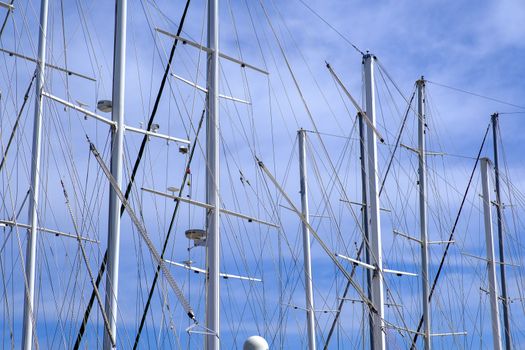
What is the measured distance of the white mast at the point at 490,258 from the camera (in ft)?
148

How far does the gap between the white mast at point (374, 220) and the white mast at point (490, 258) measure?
12797 millimetres

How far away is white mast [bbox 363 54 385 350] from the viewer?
106ft

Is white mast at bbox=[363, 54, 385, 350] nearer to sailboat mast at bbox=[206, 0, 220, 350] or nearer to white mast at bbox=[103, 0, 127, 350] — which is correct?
sailboat mast at bbox=[206, 0, 220, 350]

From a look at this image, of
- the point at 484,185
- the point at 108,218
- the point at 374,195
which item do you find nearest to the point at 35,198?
the point at 108,218

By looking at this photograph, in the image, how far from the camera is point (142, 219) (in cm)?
2633

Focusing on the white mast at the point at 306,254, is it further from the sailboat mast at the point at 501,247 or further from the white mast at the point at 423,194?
the sailboat mast at the point at 501,247

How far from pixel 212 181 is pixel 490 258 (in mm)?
21960

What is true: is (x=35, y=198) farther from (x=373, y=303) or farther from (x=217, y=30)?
(x=373, y=303)

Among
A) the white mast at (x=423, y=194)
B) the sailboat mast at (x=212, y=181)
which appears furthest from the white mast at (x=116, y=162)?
the white mast at (x=423, y=194)

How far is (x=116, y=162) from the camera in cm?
2447

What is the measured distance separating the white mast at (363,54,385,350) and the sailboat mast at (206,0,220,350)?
6.28 meters

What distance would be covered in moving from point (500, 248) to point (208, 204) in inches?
937

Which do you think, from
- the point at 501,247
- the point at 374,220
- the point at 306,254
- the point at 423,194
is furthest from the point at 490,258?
the point at 374,220

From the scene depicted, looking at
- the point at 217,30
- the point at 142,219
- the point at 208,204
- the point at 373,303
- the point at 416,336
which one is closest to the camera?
the point at 142,219
